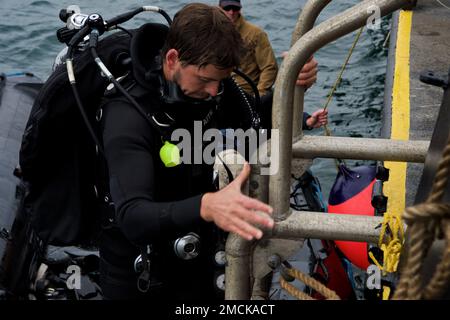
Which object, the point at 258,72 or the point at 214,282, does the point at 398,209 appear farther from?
the point at 258,72

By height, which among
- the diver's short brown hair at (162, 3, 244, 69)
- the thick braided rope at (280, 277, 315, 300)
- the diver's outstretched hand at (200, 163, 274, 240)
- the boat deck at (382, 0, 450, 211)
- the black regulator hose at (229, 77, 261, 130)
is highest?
the diver's short brown hair at (162, 3, 244, 69)

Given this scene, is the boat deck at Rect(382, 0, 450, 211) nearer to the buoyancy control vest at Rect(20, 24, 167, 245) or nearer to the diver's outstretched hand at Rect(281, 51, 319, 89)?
the diver's outstretched hand at Rect(281, 51, 319, 89)

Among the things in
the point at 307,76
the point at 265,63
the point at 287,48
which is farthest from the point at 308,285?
the point at 287,48

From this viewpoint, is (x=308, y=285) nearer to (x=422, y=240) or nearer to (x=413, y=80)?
(x=422, y=240)

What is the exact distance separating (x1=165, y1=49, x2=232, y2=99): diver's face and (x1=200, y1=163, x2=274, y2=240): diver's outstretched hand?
60 centimetres


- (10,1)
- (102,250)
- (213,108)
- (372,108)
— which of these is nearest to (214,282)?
(102,250)

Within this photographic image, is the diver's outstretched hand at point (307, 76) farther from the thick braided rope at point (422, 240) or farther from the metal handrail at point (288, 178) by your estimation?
the thick braided rope at point (422, 240)

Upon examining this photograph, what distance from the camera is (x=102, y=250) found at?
339cm

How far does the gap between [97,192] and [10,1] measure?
39.4 ft

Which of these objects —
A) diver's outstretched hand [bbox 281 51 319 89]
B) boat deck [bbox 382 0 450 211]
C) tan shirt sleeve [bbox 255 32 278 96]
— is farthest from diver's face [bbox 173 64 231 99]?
tan shirt sleeve [bbox 255 32 278 96]

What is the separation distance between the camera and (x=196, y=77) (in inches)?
110

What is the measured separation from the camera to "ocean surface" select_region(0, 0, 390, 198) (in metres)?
9.47

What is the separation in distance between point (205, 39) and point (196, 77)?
0.15 m

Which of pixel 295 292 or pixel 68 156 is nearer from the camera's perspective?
pixel 295 292
